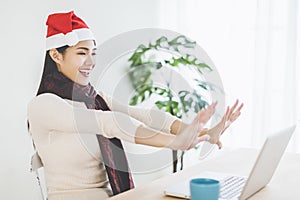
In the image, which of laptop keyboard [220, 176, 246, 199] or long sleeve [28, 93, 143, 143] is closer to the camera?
laptop keyboard [220, 176, 246, 199]

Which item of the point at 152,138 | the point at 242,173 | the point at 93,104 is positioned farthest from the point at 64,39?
the point at 242,173

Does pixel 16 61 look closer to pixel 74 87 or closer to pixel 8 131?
pixel 8 131

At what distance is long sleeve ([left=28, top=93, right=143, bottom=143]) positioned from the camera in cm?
174

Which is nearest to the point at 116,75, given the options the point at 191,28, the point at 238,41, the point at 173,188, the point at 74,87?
the point at 191,28

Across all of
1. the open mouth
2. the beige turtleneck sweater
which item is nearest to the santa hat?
the open mouth

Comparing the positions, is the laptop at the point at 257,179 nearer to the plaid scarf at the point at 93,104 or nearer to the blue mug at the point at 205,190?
the blue mug at the point at 205,190

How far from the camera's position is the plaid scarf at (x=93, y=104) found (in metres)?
1.96

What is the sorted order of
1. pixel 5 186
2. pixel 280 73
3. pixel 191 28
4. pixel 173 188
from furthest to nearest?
pixel 191 28 < pixel 280 73 < pixel 5 186 < pixel 173 188

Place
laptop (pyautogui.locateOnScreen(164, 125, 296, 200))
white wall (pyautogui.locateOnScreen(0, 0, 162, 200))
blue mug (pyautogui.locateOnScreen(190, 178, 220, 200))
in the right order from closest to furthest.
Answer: blue mug (pyautogui.locateOnScreen(190, 178, 220, 200))
laptop (pyautogui.locateOnScreen(164, 125, 296, 200))
white wall (pyautogui.locateOnScreen(0, 0, 162, 200))

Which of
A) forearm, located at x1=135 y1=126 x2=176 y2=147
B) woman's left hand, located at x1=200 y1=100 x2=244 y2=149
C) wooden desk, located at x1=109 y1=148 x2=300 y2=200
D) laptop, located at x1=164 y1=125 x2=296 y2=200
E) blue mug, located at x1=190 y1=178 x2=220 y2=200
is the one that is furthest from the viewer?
woman's left hand, located at x1=200 y1=100 x2=244 y2=149

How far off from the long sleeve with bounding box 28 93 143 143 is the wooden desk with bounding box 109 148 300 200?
0.69ft

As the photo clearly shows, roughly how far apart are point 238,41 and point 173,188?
206 centimetres

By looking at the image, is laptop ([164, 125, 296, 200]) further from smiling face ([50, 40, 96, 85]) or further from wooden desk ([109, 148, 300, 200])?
smiling face ([50, 40, 96, 85])

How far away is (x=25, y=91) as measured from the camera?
8.64 feet
